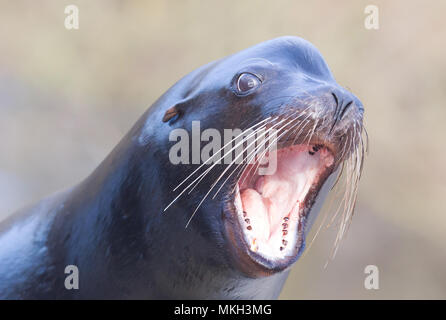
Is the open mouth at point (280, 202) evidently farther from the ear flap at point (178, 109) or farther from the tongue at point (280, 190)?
the ear flap at point (178, 109)

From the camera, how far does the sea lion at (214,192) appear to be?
4.64 ft

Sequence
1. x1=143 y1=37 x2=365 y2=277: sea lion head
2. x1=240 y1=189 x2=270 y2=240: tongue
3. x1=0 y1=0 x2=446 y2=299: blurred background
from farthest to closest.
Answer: x1=0 y1=0 x2=446 y2=299: blurred background < x1=240 y1=189 x2=270 y2=240: tongue < x1=143 y1=37 x2=365 y2=277: sea lion head

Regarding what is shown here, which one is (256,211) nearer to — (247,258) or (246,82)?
(247,258)

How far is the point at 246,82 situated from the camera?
144 centimetres

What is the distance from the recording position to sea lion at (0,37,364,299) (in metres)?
1.41

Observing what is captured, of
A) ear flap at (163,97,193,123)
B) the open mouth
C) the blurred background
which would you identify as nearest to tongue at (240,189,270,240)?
the open mouth

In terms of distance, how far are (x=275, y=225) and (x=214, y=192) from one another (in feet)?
0.63

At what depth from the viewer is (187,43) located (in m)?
4.65

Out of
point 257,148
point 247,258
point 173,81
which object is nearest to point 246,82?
point 257,148

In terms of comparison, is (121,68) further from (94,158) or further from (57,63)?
(94,158)

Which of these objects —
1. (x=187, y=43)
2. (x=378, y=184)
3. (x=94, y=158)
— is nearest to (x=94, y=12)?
(x=187, y=43)

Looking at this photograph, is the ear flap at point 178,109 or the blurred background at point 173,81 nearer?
the ear flap at point 178,109

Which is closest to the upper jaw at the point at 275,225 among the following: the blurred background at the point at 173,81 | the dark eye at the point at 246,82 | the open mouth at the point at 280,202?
the open mouth at the point at 280,202

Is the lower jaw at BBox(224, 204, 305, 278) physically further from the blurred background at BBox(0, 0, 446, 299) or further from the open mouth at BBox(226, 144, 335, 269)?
the blurred background at BBox(0, 0, 446, 299)
